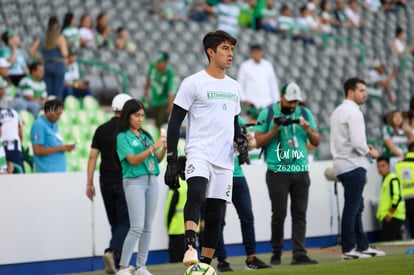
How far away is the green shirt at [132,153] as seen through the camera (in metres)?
11.8

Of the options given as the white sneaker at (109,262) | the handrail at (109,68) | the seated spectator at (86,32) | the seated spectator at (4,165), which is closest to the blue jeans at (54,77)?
the handrail at (109,68)

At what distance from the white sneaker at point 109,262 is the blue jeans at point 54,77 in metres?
6.00

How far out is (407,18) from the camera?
29422mm

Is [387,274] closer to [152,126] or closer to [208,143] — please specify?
A: [208,143]

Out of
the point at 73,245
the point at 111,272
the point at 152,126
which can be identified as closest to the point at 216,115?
the point at 111,272

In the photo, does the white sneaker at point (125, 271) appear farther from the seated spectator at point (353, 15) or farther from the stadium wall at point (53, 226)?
the seated spectator at point (353, 15)

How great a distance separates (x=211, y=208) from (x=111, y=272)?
3.21 meters

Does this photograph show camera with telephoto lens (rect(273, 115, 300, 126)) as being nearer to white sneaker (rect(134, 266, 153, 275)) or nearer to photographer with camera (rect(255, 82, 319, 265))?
photographer with camera (rect(255, 82, 319, 265))

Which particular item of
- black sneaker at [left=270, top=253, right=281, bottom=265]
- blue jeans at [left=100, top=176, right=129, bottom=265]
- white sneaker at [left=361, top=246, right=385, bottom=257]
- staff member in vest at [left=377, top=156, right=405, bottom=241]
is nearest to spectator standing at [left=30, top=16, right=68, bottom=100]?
staff member in vest at [left=377, top=156, right=405, bottom=241]

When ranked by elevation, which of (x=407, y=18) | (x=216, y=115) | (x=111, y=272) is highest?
(x=407, y=18)

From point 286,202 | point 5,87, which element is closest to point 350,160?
point 286,202

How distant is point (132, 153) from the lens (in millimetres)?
11773

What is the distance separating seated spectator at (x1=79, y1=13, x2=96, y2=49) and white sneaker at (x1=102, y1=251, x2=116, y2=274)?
8.47m

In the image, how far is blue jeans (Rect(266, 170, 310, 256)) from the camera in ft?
41.3
